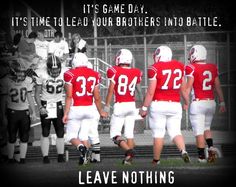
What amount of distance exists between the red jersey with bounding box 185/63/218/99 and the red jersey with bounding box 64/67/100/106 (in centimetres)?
154

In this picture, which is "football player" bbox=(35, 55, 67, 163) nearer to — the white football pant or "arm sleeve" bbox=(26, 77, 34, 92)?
"arm sleeve" bbox=(26, 77, 34, 92)

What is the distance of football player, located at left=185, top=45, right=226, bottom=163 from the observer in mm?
15352

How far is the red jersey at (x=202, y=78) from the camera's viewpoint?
603 inches

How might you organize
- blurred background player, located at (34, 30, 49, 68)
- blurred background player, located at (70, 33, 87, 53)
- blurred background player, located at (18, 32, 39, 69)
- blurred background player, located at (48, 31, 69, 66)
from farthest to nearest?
1. blurred background player, located at (34, 30, 49, 68)
2. blurred background player, located at (70, 33, 87, 53)
3. blurred background player, located at (48, 31, 69, 66)
4. blurred background player, located at (18, 32, 39, 69)

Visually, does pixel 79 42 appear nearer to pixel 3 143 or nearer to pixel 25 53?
pixel 25 53

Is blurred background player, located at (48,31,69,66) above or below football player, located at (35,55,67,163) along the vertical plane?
above

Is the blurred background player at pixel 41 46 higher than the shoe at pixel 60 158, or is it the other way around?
the blurred background player at pixel 41 46

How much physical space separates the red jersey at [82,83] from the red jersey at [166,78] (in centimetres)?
105

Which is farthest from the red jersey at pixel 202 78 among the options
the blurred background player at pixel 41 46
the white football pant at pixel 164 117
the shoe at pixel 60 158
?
the blurred background player at pixel 41 46

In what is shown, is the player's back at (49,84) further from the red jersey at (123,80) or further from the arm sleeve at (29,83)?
the red jersey at (123,80)

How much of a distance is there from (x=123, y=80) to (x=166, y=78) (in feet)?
3.02

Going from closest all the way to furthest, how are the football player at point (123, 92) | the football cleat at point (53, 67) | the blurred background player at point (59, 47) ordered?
1. the football player at point (123, 92)
2. the football cleat at point (53, 67)
3. the blurred background player at point (59, 47)

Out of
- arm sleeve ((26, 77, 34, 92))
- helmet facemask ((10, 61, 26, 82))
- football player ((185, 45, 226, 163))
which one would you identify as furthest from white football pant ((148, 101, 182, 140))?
helmet facemask ((10, 61, 26, 82))

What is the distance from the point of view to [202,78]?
15.4 metres
